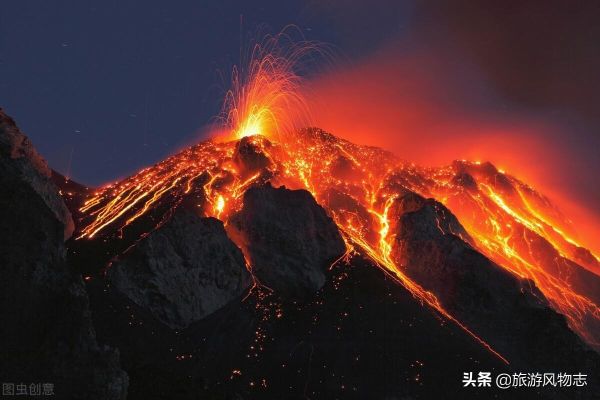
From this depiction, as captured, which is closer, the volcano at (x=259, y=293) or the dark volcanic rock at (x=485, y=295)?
the volcano at (x=259, y=293)

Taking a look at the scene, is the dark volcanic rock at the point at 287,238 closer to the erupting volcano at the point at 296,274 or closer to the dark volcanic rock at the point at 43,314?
the erupting volcano at the point at 296,274

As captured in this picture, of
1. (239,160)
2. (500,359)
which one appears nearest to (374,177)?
(239,160)

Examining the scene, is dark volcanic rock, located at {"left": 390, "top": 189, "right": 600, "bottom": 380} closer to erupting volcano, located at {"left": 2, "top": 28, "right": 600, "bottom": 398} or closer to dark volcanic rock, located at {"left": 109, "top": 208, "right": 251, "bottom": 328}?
erupting volcano, located at {"left": 2, "top": 28, "right": 600, "bottom": 398}

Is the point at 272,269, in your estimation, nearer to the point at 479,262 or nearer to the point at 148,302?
the point at 148,302

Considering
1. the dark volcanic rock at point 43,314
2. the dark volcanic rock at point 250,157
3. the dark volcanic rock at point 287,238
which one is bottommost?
the dark volcanic rock at point 43,314

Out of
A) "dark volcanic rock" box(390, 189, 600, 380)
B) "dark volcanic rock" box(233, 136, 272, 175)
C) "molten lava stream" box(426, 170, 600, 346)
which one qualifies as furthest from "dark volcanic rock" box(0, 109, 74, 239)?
"molten lava stream" box(426, 170, 600, 346)

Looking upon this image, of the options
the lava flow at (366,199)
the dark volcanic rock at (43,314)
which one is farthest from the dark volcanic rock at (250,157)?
the dark volcanic rock at (43,314)

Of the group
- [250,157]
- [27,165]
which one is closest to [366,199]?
[250,157]
